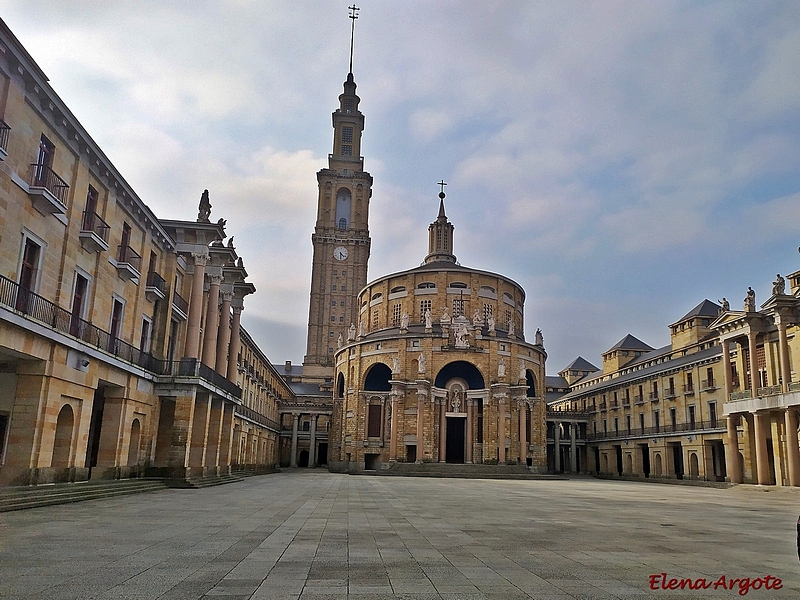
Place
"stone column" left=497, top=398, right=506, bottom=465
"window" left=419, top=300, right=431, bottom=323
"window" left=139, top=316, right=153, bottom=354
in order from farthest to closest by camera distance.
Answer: "window" left=419, top=300, right=431, bottom=323 → "stone column" left=497, top=398, right=506, bottom=465 → "window" left=139, top=316, right=153, bottom=354

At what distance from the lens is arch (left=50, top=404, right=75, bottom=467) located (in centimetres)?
2027

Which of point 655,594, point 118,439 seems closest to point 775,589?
point 655,594

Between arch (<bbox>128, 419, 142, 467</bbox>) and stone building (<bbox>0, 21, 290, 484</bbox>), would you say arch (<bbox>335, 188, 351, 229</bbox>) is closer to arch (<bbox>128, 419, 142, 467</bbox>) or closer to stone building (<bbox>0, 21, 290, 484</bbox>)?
stone building (<bbox>0, 21, 290, 484</bbox>)

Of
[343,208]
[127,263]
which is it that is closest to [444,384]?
[127,263]

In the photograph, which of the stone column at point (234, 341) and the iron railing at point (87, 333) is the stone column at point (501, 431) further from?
the iron railing at point (87, 333)

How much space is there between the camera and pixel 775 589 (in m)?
7.60

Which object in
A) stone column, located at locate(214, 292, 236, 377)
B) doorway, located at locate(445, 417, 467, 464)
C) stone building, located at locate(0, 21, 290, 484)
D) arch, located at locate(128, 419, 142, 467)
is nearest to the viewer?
stone building, located at locate(0, 21, 290, 484)

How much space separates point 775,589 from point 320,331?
313 ft

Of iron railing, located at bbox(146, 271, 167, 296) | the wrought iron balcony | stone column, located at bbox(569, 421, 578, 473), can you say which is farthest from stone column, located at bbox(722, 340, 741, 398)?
the wrought iron balcony

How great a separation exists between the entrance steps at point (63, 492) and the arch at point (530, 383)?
154ft

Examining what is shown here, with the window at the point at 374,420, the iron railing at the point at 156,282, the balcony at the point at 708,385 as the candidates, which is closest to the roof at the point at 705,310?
the balcony at the point at 708,385

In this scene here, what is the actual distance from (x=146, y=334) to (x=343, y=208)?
79356 millimetres

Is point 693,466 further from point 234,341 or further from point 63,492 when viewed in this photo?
point 63,492

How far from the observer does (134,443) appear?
2675cm
